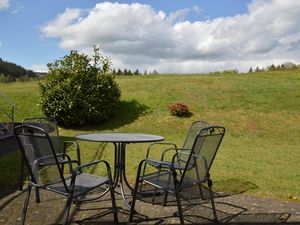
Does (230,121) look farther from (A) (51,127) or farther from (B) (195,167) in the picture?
(B) (195,167)

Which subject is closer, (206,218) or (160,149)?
(206,218)

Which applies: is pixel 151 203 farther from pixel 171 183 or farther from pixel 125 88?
pixel 125 88

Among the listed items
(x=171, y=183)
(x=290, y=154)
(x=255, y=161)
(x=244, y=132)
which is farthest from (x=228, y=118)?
(x=171, y=183)

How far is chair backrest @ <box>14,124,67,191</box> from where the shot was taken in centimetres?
281

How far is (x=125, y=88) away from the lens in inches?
672

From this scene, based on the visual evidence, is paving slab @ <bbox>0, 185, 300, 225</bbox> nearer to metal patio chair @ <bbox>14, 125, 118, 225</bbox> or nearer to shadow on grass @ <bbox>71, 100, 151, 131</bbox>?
metal patio chair @ <bbox>14, 125, 118, 225</bbox>

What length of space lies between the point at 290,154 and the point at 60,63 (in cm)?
889

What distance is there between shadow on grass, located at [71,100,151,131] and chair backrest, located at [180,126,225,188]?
31.0 feet

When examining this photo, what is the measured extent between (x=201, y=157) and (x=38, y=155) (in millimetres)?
1608

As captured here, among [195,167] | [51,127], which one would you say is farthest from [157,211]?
[51,127]

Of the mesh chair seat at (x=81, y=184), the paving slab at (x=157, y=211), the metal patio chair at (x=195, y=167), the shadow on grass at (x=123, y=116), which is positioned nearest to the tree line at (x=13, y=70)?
the shadow on grass at (x=123, y=116)

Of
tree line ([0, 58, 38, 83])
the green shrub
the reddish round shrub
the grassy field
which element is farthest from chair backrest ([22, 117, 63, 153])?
tree line ([0, 58, 38, 83])

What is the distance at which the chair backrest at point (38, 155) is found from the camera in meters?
2.81

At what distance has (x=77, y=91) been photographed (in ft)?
39.4
